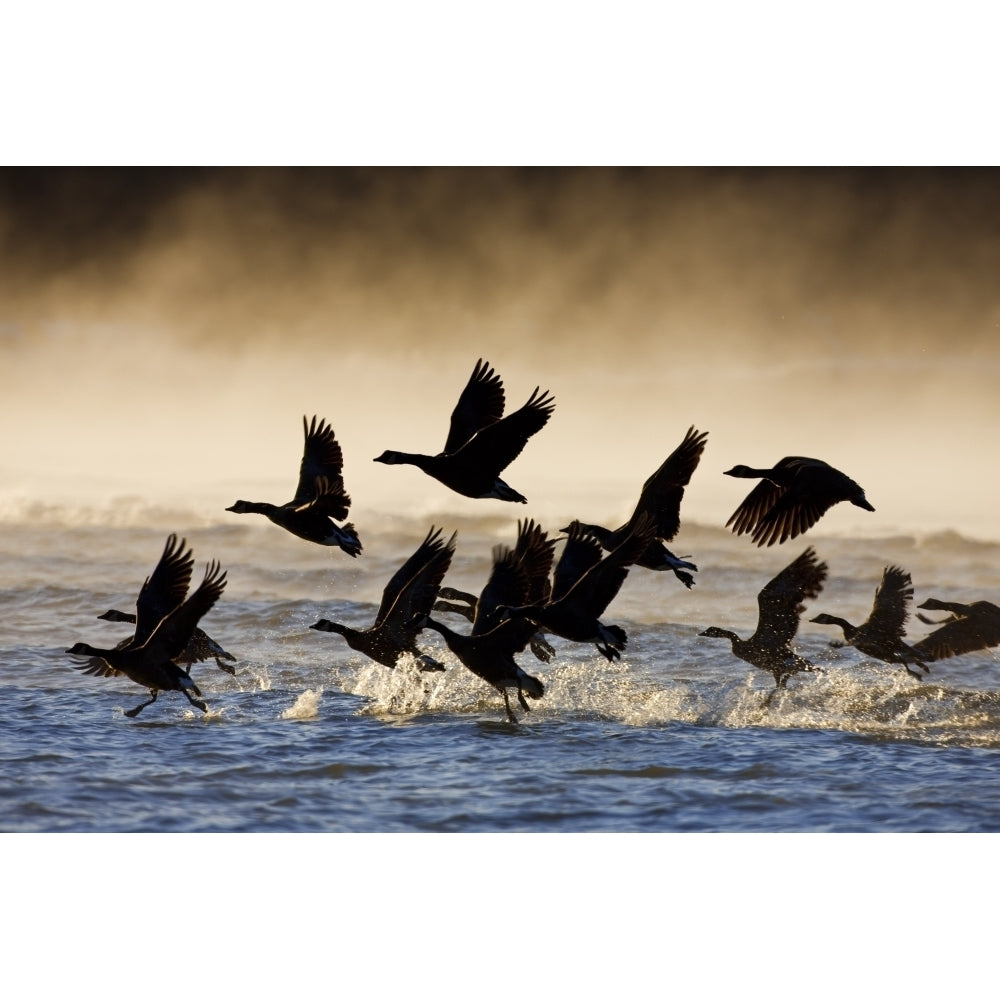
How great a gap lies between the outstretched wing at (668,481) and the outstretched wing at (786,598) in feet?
5.15

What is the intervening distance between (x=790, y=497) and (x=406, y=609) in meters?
2.25

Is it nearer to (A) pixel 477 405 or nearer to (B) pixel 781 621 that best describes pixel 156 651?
(A) pixel 477 405

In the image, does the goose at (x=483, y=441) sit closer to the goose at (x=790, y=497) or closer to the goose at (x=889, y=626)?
the goose at (x=790, y=497)

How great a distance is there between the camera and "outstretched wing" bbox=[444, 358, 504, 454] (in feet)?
24.1

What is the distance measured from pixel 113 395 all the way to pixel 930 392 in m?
5.47

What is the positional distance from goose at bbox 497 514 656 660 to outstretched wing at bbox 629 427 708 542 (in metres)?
0.39

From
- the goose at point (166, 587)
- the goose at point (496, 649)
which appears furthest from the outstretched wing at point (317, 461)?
the goose at point (496, 649)

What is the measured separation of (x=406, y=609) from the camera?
8.13m

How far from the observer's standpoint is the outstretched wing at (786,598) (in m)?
8.54

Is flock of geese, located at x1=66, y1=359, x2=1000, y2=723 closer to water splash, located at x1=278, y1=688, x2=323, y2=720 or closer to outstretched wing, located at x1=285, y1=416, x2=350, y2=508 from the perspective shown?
outstretched wing, located at x1=285, y1=416, x2=350, y2=508

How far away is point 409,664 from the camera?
881 centimetres

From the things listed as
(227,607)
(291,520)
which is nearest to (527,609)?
(291,520)

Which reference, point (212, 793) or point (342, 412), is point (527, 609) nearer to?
point (212, 793)

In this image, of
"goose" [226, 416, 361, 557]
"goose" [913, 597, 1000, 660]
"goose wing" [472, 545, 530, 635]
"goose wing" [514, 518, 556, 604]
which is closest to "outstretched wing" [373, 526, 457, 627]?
"goose wing" [472, 545, 530, 635]
